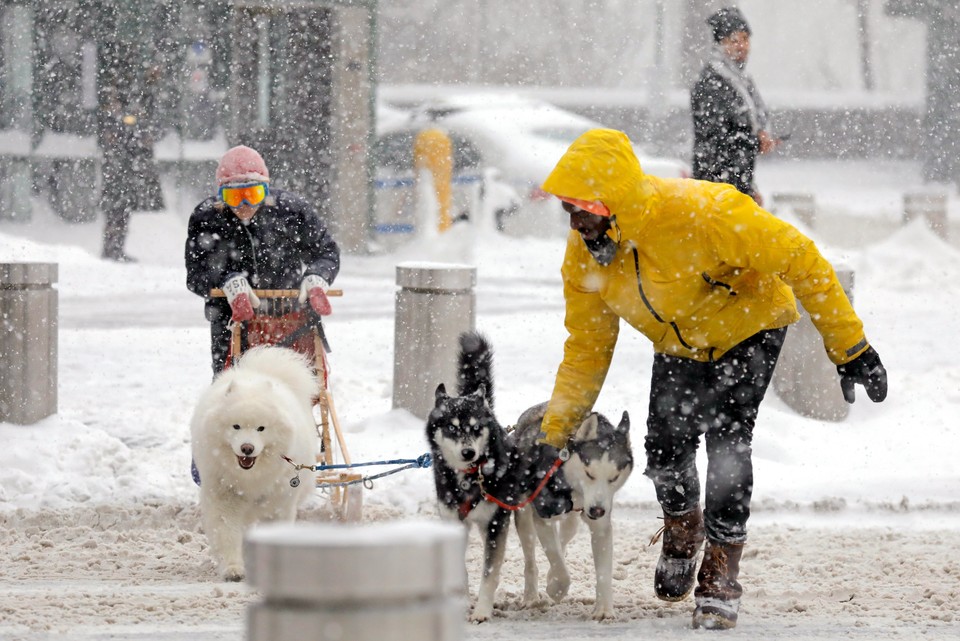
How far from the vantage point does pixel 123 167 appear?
53.0 feet

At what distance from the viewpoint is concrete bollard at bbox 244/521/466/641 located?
1970 millimetres

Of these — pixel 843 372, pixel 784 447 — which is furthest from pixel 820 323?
pixel 784 447

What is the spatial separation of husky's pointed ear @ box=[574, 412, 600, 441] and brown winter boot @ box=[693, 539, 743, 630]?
1.96 feet

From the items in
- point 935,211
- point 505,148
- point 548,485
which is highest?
point 505,148

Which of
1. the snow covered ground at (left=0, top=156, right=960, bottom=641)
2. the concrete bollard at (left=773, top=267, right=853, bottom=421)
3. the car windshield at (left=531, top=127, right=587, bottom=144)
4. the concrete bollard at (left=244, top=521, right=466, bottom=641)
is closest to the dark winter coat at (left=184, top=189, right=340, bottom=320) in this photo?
the snow covered ground at (left=0, top=156, right=960, bottom=641)

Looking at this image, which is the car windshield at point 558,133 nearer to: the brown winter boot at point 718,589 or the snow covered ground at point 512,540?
the snow covered ground at point 512,540

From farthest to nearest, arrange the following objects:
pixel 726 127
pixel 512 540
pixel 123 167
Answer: pixel 123 167 → pixel 726 127 → pixel 512 540

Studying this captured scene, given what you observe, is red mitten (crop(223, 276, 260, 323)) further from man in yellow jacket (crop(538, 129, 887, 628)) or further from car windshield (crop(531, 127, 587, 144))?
car windshield (crop(531, 127, 587, 144))

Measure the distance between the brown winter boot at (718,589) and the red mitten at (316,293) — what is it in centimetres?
226

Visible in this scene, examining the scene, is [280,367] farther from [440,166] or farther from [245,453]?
[440,166]

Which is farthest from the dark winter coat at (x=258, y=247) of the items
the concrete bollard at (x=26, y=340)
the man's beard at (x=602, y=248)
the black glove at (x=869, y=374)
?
the black glove at (x=869, y=374)

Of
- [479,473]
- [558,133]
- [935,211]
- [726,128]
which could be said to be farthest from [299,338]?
[558,133]

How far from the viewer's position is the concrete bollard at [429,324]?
815 centimetres

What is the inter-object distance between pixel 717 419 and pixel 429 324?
3447mm
